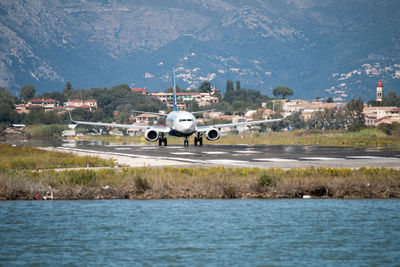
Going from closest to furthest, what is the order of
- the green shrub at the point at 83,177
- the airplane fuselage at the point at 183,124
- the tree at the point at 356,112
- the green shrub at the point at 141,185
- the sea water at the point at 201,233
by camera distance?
1. the sea water at the point at 201,233
2. the green shrub at the point at 141,185
3. the green shrub at the point at 83,177
4. the airplane fuselage at the point at 183,124
5. the tree at the point at 356,112

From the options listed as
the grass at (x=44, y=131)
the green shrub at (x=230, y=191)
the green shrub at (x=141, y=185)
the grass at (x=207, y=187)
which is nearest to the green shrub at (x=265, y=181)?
the grass at (x=207, y=187)

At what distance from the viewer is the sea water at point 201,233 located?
72.5 feet

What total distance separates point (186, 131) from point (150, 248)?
150ft

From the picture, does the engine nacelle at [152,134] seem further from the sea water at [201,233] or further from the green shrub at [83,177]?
the sea water at [201,233]

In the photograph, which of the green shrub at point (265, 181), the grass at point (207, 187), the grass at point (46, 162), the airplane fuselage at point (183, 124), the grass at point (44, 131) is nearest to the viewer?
the grass at point (207, 187)

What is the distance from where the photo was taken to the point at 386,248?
2306 cm

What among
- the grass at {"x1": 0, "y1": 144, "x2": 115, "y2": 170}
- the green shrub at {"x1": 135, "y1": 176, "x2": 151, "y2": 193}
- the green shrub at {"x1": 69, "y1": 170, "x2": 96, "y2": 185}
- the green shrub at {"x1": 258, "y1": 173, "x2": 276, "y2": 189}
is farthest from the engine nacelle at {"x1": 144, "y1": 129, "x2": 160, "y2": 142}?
the green shrub at {"x1": 258, "y1": 173, "x2": 276, "y2": 189}

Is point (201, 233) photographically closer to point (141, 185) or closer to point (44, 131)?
point (141, 185)

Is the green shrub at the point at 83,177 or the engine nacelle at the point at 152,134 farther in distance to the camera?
the engine nacelle at the point at 152,134

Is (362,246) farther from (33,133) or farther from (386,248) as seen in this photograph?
(33,133)

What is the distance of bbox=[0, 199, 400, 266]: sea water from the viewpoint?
22.1 m

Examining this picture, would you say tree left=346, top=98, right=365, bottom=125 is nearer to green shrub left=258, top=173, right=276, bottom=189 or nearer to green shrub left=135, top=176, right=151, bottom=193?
green shrub left=258, top=173, right=276, bottom=189

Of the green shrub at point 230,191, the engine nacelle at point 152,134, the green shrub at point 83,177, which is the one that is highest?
the engine nacelle at point 152,134

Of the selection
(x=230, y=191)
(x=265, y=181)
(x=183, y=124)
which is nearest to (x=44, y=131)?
(x=183, y=124)
